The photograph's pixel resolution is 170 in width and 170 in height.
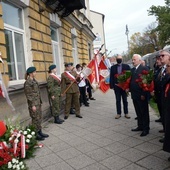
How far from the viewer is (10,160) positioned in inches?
155

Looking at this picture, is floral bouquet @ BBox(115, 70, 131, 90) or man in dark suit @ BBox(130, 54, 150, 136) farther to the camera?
floral bouquet @ BBox(115, 70, 131, 90)

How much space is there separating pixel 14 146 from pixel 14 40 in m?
3.64

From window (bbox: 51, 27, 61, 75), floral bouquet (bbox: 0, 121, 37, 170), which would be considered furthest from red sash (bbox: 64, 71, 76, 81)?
floral bouquet (bbox: 0, 121, 37, 170)

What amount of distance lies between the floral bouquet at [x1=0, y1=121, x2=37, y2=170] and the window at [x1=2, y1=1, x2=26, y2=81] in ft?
7.78

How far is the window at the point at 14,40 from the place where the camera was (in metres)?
6.55

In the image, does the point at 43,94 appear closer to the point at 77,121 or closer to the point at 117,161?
the point at 77,121

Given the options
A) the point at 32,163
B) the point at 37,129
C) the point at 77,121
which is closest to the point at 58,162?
the point at 32,163

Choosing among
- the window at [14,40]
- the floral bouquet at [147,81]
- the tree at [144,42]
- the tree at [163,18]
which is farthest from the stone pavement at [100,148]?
the tree at [144,42]

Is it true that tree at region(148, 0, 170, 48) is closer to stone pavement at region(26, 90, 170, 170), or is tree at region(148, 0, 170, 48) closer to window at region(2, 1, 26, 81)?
stone pavement at region(26, 90, 170, 170)

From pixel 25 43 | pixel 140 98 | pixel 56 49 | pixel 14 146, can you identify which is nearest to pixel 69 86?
pixel 25 43

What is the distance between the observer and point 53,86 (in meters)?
7.00

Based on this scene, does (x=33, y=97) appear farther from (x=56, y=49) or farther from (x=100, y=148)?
(x=56, y=49)

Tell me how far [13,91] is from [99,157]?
2.70m

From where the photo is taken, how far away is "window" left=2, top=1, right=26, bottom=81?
6.55m
